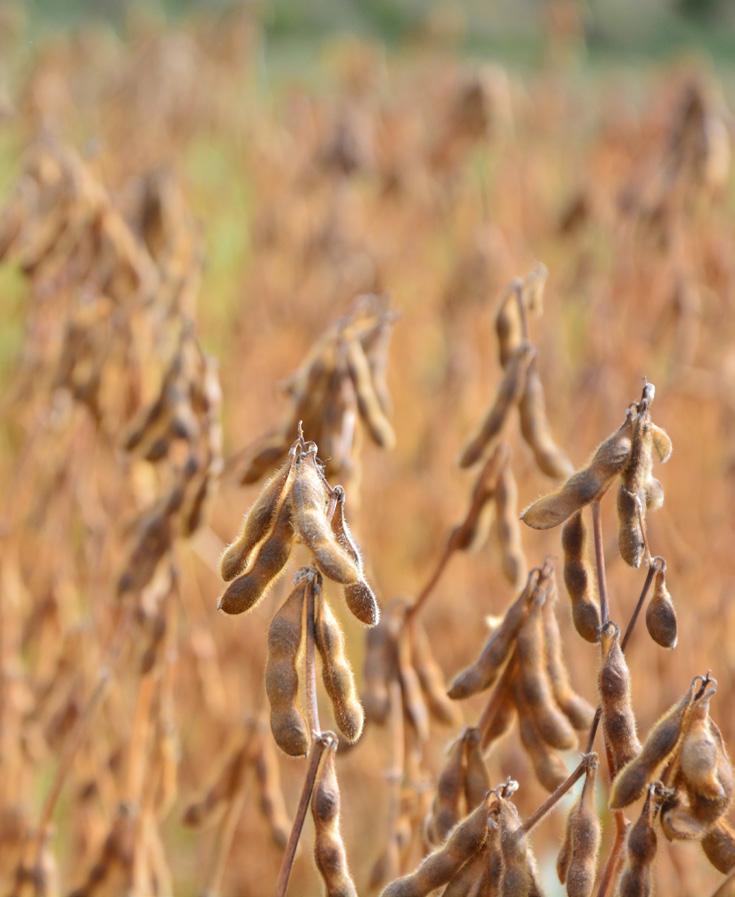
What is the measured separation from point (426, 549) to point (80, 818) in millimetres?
1241

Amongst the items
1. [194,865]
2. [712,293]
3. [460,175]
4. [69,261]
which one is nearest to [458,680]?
[69,261]

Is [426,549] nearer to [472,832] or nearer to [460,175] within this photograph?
[460,175]

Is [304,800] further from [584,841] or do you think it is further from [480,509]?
[480,509]

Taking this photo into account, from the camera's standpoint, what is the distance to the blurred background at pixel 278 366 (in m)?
1.83

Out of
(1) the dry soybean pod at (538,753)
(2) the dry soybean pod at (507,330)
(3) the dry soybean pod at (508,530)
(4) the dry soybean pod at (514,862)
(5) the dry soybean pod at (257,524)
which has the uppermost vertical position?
(2) the dry soybean pod at (507,330)

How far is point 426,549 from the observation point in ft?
9.67

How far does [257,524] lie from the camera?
1.04 meters

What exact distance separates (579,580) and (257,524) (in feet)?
0.91

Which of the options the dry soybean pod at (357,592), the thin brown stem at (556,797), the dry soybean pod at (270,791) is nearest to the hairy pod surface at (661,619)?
the thin brown stem at (556,797)

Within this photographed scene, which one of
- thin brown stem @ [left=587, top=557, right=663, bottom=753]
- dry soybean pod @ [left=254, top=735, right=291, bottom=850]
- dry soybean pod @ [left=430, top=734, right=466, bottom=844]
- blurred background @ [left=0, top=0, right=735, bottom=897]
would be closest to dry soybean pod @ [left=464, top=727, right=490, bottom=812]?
dry soybean pod @ [left=430, top=734, right=466, bottom=844]

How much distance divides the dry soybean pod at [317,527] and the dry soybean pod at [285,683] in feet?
0.17

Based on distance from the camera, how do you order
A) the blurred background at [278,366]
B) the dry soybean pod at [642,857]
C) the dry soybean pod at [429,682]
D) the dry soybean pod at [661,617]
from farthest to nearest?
the blurred background at [278,366], the dry soybean pod at [429,682], the dry soybean pod at [661,617], the dry soybean pod at [642,857]

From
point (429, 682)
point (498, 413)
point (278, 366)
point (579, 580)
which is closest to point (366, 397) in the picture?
point (498, 413)

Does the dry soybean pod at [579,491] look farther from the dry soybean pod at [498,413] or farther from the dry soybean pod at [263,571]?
the dry soybean pod at [498,413]
